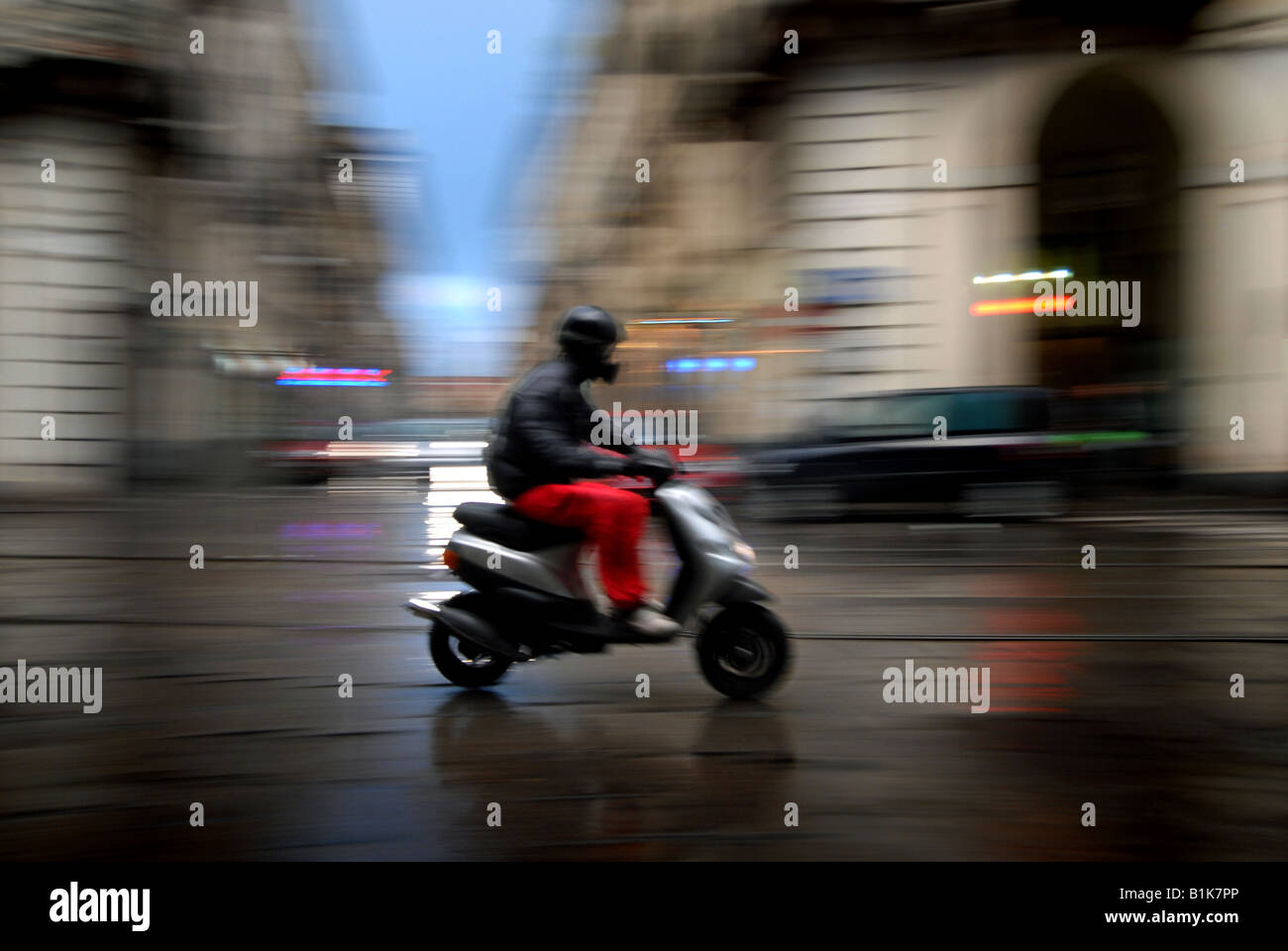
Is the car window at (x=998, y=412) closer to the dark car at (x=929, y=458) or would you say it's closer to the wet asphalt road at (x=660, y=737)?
the dark car at (x=929, y=458)

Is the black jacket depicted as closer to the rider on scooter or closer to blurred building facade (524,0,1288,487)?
the rider on scooter

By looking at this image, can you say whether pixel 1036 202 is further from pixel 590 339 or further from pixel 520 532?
pixel 520 532

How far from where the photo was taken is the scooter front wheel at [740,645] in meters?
5.35

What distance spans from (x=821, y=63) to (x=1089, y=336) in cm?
567

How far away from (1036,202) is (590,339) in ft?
50.4

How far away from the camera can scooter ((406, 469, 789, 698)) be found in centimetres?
532

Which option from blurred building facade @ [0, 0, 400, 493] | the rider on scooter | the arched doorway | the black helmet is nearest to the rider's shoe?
the rider on scooter

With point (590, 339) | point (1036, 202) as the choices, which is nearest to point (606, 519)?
point (590, 339)

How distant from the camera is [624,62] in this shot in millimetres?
45500

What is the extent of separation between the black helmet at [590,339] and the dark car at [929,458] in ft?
31.7

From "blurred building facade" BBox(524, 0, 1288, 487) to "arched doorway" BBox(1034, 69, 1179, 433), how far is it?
0.03 m
